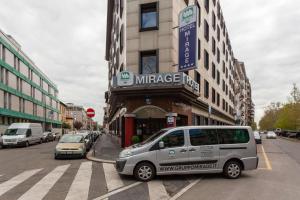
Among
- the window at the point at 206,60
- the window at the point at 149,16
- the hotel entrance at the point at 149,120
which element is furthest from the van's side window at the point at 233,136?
the window at the point at 206,60

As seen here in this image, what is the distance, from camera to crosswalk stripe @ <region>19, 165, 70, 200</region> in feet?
27.6

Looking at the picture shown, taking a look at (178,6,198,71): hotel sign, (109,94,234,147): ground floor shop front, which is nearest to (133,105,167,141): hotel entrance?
(109,94,234,147): ground floor shop front

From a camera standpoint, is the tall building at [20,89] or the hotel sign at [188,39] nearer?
the hotel sign at [188,39]

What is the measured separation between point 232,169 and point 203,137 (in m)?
1.51

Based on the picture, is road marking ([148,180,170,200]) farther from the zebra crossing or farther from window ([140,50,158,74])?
window ([140,50,158,74])

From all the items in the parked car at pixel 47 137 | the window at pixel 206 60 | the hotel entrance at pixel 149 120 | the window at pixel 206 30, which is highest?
the window at pixel 206 30

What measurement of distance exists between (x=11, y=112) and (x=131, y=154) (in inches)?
1766

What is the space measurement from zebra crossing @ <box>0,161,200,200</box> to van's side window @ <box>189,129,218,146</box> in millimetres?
1422

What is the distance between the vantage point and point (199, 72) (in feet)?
93.4

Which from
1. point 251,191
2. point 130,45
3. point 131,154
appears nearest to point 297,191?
point 251,191

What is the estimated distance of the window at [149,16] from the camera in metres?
21.8

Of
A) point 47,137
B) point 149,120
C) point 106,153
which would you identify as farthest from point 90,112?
point 47,137

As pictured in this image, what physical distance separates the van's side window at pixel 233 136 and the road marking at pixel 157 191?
2.86 m

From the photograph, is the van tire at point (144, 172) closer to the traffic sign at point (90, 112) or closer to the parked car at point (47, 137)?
the traffic sign at point (90, 112)
